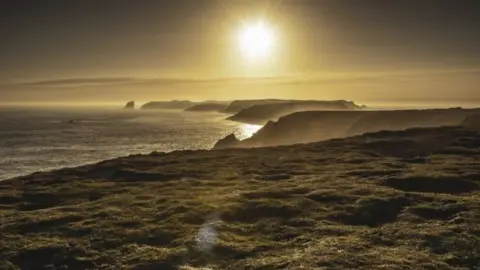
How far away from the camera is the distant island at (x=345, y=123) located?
118 m

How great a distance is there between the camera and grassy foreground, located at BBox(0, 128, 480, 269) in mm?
24266

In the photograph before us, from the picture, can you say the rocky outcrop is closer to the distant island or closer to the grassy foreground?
the distant island

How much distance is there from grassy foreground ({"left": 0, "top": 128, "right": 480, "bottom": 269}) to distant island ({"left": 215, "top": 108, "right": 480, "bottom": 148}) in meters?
59.8

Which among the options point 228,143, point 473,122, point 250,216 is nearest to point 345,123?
point 228,143

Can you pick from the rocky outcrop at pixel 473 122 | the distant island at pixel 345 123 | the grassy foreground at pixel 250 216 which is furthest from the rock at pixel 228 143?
the grassy foreground at pixel 250 216

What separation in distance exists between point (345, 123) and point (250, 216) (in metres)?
101

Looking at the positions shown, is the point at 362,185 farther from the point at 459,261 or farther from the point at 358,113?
the point at 358,113

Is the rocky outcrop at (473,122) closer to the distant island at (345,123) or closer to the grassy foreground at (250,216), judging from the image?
the distant island at (345,123)

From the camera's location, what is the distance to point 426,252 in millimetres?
24000

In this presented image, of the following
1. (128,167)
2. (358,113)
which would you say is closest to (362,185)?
(128,167)

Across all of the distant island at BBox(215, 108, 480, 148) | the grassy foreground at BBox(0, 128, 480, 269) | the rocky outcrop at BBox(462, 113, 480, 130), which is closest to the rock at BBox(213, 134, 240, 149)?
the distant island at BBox(215, 108, 480, 148)

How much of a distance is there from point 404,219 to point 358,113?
359 ft

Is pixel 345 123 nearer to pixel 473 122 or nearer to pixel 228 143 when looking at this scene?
pixel 228 143

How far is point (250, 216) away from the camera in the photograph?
32750mm
